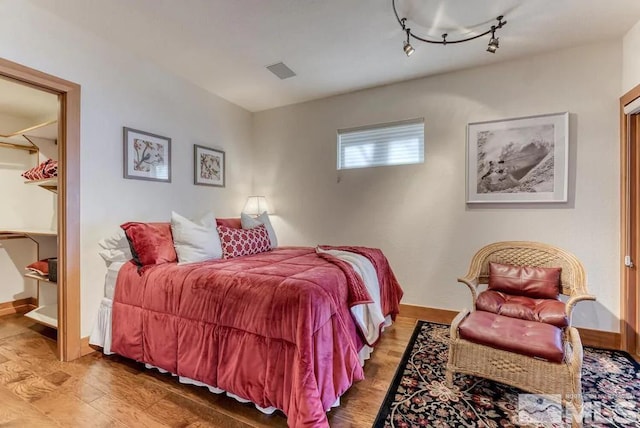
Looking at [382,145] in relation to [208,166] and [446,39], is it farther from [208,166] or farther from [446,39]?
[208,166]

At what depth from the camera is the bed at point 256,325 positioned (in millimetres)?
1477

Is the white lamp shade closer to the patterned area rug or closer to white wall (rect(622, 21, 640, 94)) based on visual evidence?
the patterned area rug

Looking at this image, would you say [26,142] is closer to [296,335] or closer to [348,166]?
[348,166]

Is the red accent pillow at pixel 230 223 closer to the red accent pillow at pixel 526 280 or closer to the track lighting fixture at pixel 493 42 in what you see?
the red accent pillow at pixel 526 280

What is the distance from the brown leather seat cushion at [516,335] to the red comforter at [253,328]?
745 millimetres

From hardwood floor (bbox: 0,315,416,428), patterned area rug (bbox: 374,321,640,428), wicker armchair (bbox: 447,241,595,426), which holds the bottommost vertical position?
hardwood floor (bbox: 0,315,416,428)

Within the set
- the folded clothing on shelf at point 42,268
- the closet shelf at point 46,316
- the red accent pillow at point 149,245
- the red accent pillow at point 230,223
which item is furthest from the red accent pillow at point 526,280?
the folded clothing on shelf at point 42,268

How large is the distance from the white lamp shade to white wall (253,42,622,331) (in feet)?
0.47

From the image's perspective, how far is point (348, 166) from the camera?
3.65 metres

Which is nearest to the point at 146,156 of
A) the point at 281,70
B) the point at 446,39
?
the point at 281,70

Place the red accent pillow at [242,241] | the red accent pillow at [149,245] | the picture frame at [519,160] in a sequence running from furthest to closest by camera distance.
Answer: the picture frame at [519,160], the red accent pillow at [242,241], the red accent pillow at [149,245]

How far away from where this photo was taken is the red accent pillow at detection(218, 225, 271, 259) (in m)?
2.55

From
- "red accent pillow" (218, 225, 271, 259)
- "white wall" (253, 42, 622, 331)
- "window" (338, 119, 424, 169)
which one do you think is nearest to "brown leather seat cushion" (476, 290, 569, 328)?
"white wall" (253, 42, 622, 331)

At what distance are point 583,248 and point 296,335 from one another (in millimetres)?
2752
